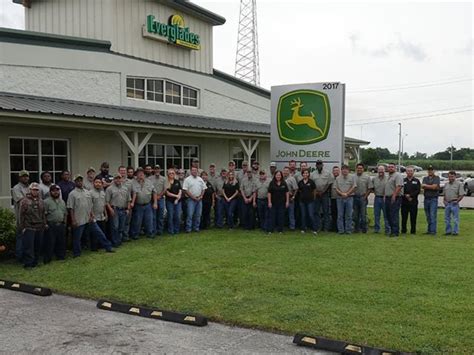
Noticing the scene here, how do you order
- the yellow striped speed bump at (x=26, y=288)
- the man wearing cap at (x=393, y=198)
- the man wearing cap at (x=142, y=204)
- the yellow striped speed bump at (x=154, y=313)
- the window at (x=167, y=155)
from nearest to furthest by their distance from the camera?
the yellow striped speed bump at (x=154, y=313) < the yellow striped speed bump at (x=26, y=288) < the man wearing cap at (x=142, y=204) < the man wearing cap at (x=393, y=198) < the window at (x=167, y=155)

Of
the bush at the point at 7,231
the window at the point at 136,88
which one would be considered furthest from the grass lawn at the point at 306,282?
the window at the point at 136,88

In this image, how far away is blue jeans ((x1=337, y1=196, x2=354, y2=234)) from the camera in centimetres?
1210

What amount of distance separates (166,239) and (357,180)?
4780 millimetres

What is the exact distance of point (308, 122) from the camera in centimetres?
1426

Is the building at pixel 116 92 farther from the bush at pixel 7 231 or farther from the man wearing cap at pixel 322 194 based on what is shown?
the man wearing cap at pixel 322 194

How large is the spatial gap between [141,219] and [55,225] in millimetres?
2558

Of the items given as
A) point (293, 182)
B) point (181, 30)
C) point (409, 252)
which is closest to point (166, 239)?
point (293, 182)

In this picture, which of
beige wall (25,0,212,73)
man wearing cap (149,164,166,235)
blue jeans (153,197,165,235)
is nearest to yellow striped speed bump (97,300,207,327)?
man wearing cap (149,164,166,235)

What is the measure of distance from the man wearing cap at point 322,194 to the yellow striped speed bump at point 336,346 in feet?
24.4

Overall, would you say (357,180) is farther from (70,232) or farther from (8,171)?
(8,171)

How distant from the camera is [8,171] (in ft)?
40.8

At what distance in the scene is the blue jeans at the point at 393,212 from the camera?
11.8 meters

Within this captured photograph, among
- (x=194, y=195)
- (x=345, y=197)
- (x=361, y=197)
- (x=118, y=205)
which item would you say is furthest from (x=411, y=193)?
(x=118, y=205)

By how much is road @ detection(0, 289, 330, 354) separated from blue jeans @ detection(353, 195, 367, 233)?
7.35 metres
